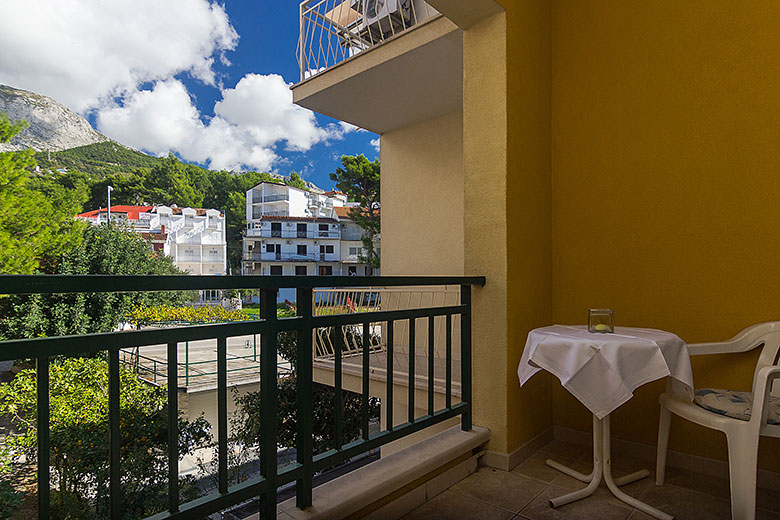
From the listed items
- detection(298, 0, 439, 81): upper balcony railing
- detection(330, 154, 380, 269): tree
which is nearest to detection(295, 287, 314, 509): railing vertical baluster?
detection(298, 0, 439, 81): upper balcony railing

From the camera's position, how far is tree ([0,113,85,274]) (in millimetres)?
14562

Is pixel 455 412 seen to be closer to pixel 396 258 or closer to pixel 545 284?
pixel 545 284

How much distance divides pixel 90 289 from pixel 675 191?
2.54 metres

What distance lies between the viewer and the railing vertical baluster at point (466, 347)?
7.30ft

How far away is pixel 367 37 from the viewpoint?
4.64 meters

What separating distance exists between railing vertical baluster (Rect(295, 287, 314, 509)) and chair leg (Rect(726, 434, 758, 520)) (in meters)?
1.53

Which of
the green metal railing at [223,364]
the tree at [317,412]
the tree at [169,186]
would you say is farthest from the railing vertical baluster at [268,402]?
the tree at [169,186]

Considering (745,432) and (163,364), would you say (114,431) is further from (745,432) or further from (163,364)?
(745,432)

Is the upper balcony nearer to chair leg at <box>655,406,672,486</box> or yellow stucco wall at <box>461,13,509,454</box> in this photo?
yellow stucco wall at <box>461,13,509,454</box>

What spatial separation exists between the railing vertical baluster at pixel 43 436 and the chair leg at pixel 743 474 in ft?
6.88

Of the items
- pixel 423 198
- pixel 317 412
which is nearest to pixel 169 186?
pixel 317 412

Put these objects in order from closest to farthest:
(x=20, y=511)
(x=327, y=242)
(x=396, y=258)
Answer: (x=20, y=511)
(x=396, y=258)
(x=327, y=242)

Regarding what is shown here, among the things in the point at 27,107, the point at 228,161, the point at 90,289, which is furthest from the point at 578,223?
the point at 228,161

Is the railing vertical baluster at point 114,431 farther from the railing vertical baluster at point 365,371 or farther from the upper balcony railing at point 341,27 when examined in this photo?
the upper balcony railing at point 341,27
